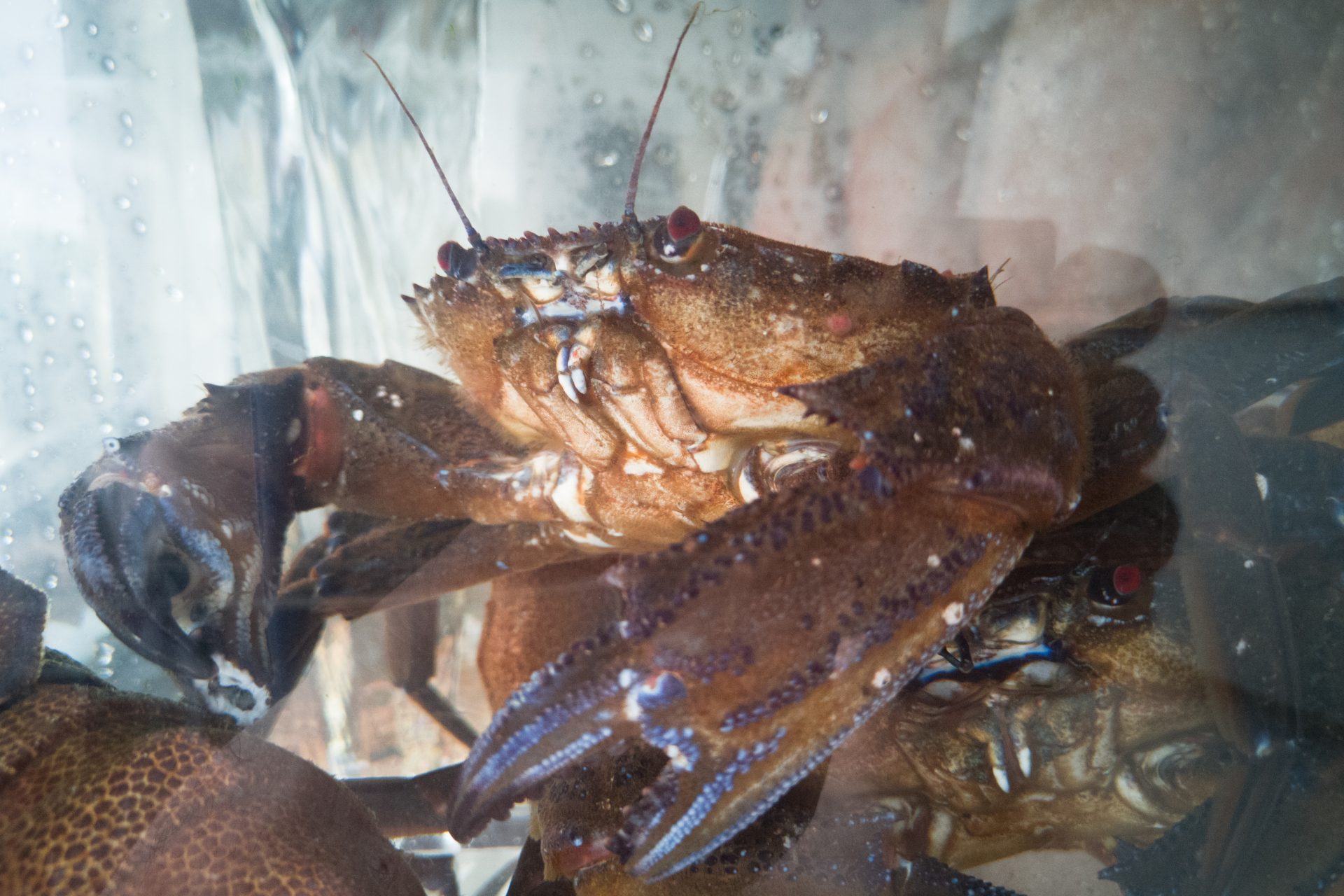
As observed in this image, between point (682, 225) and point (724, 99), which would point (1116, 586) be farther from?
point (724, 99)

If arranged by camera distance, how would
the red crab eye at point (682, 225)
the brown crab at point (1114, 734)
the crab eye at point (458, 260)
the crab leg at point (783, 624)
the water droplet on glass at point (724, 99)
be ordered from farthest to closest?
1. the water droplet on glass at point (724, 99)
2. the crab eye at point (458, 260)
3. the red crab eye at point (682, 225)
4. the brown crab at point (1114, 734)
5. the crab leg at point (783, 624)

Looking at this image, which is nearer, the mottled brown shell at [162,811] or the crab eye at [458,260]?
the mottled brown shell at [162,811]

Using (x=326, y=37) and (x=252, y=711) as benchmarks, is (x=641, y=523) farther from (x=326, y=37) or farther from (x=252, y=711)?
(x=326, y=37)

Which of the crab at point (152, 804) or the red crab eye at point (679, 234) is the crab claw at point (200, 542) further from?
the red crab eye at point (679, 234)

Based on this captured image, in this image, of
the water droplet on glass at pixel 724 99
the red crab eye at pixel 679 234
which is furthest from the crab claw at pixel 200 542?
the water droplet on glass at pixel 724 99

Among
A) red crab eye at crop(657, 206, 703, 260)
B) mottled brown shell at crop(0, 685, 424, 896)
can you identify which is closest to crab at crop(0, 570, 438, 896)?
mottled brown shell at crop(0, 685, 424, 896)

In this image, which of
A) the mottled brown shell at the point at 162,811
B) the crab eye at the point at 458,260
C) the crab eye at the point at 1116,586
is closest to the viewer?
the mottled brown shell at the point at 162,811
